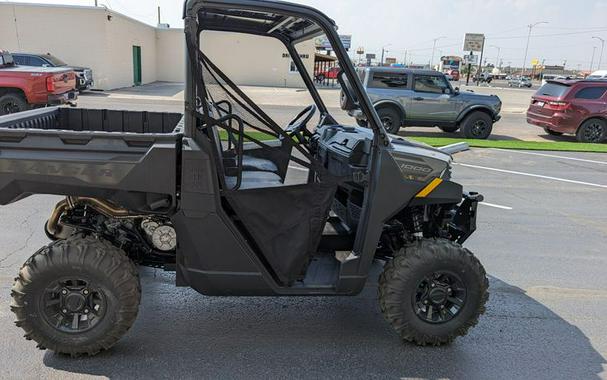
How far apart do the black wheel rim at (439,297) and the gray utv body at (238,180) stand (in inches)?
16.9

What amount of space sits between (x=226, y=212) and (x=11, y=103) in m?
11.4

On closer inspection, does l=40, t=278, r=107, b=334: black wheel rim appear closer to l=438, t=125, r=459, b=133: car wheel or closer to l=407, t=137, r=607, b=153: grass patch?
l=407, t=137, r=607, b=153: grass patch

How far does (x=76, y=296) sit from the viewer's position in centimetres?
317

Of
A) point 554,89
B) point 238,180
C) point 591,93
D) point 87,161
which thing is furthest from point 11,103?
point 591,93

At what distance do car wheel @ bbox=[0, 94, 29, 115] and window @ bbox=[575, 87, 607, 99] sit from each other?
14.9 m

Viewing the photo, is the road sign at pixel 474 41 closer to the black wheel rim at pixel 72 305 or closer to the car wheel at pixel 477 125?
the car wheel at pixel 477 125

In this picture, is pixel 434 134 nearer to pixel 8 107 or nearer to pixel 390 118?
pixel 390 118

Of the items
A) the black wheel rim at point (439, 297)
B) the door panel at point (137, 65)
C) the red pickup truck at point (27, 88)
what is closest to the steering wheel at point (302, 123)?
the black wheel rim at point (439, 297)

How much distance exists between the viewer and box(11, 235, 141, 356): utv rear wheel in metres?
3.09

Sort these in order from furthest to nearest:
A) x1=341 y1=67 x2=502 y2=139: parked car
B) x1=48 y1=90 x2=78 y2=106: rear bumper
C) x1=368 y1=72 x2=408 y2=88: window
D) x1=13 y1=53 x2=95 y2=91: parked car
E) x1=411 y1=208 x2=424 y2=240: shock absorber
Answer: x1=13 y1=53 x2=95 y2=91: parked car < x1=368 y1=72 x2=408 y2=88: window < x1=341 y1=67 x2=502 y2=139: parked car < x1=48 y1=90 x2=78 y2=106: rear bumper < x1=411 y1=208 x2=424 y2=240: shock absorber

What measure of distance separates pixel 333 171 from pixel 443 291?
3.85 ft

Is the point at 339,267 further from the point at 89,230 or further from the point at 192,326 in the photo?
the point at 89,230

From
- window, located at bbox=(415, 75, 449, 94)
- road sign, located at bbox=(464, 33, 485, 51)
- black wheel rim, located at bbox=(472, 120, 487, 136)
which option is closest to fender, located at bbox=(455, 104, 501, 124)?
black wheel rim, located at bbox=(472, 120, 487, 136)

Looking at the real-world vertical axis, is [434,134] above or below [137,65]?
below
